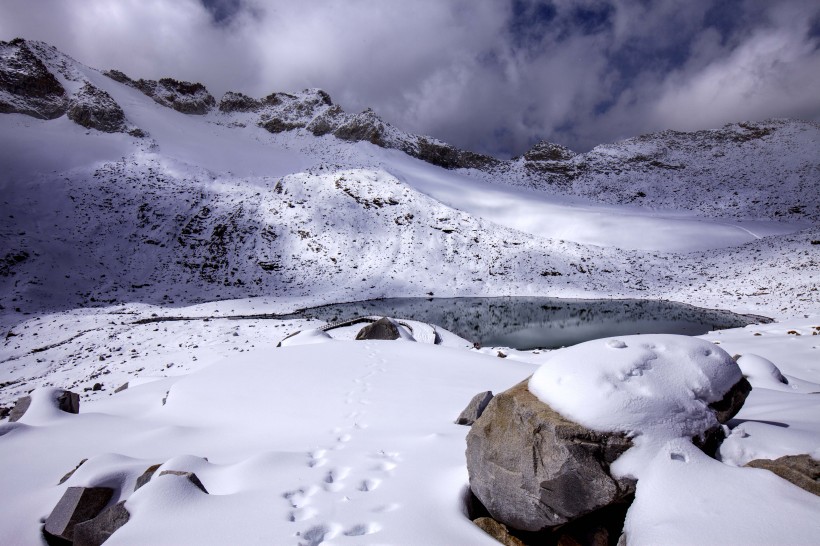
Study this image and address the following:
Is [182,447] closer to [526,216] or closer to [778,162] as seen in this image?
[526,216]

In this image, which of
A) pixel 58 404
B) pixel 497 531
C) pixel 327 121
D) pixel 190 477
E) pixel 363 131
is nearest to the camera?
pixel 497 531

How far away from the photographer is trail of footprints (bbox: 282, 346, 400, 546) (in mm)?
3234

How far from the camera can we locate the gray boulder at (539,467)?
3031 millimetres

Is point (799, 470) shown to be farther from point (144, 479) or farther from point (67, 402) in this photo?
point (67, 402)

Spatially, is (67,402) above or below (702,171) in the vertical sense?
below

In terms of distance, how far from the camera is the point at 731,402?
350 cm

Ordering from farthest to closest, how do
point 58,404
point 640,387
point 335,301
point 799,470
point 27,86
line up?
point 27,86
point 335,301
point 58,404
point 640,387
point 799,470

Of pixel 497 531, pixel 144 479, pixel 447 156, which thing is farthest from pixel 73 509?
pixel 447 156

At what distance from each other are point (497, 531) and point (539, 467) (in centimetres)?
87

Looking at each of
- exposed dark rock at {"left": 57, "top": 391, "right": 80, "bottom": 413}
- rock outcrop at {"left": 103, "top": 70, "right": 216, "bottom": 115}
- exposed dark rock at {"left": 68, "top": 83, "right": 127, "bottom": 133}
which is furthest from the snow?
rock outcrop at {"left": 103, "top": 70, "right": 216, "bottom": 115}

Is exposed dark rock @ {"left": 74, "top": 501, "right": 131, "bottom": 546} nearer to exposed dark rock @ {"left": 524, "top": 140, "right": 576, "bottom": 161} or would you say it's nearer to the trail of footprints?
the trail of footprints

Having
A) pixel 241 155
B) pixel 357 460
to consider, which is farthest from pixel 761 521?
pixel 241 155

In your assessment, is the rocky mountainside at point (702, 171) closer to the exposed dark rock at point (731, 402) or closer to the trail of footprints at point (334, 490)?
the exposed dark rock at point (731, 402)

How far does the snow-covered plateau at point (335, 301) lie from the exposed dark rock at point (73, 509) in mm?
192
